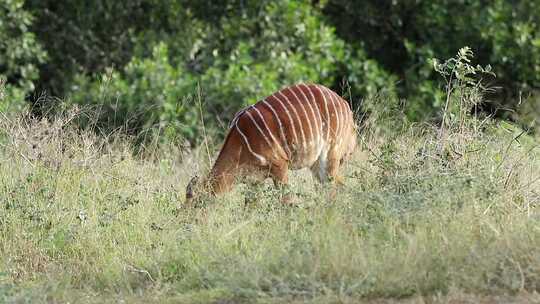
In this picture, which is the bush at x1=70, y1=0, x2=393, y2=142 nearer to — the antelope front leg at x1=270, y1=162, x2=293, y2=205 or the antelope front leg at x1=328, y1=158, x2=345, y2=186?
the antelope front leg at x1=328, y1=158, x2=345, y2=186

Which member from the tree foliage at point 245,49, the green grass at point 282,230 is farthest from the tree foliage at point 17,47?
the green grass at point 282,230

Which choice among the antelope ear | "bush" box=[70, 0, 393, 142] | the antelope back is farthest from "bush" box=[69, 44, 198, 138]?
the antelope ear

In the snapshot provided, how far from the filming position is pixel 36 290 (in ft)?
18.7

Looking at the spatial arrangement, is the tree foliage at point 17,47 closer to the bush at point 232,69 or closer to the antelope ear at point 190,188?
the bush at point 232,69

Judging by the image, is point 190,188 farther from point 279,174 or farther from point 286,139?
point 286,139

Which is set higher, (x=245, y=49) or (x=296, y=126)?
(x=296, y=126)

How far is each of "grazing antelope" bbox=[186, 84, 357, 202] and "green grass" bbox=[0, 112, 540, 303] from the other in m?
0.17

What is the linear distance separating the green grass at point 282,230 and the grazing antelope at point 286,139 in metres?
0.17

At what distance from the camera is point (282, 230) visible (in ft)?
19.9

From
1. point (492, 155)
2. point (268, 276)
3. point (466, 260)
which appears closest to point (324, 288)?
point (268, 276)

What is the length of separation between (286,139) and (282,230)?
138cm

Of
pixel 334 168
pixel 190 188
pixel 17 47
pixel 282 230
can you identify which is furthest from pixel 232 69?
pixel 282 230

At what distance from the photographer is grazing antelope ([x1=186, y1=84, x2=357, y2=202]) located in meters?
7.13

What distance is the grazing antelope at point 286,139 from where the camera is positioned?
7.13m
